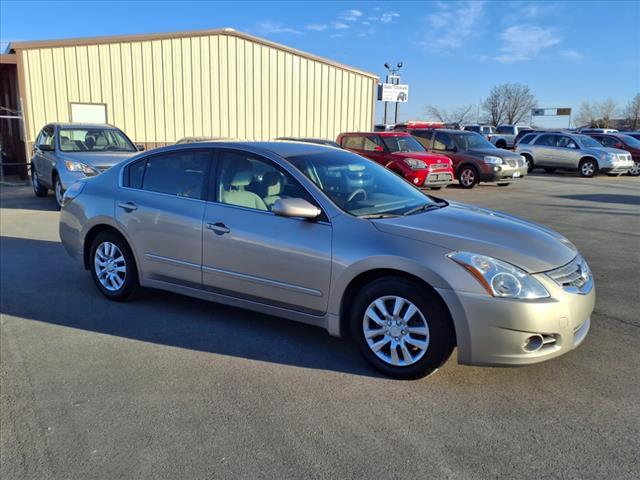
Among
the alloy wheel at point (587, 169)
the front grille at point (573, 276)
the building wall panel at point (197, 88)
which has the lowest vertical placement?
the alloy wheel at point (587, 169)

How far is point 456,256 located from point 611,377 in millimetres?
1462

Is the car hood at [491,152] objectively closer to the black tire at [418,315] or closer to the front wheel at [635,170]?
the front wheel at [635,170]

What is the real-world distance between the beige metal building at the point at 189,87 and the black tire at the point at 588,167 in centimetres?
919

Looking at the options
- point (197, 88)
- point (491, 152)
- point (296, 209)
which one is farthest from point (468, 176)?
point (296, 209)

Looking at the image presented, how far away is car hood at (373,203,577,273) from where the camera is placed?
346cm

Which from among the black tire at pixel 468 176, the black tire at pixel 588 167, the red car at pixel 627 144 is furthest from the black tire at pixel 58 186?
the red car at pixel 627 144

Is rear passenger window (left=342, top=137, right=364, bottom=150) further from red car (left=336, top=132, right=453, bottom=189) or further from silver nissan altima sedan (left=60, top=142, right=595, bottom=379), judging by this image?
silver nissan altima sedan (left=60, top=142, right=595, bottom=379)

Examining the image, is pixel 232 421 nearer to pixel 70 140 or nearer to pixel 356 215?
pixel 356 215

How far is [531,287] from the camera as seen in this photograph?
3303 millimetres

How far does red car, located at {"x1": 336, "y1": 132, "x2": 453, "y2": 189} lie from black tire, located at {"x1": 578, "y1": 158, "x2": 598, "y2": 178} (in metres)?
9.40

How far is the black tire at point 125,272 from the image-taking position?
5.03 metres

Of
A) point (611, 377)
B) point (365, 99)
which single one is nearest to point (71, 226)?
point (611, 377)

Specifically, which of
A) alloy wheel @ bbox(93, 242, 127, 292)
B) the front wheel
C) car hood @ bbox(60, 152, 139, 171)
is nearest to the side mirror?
alloy wheel @ bbox(93, 242, 127, 292)

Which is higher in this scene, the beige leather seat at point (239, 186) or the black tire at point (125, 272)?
the beige leather seat at point (239, 186)
